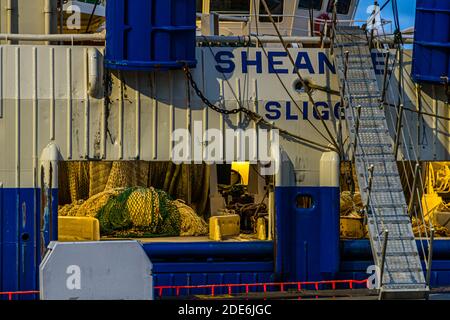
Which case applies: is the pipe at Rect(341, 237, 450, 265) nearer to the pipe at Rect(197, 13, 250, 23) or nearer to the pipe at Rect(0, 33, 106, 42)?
the pipe at Rect(0, 33, 106, 42)

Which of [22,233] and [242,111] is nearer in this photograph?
[22,233]

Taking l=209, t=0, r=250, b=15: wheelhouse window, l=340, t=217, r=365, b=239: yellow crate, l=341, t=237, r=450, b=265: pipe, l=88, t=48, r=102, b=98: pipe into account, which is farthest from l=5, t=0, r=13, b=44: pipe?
l=341, t=237, r=450, b=265: pipe

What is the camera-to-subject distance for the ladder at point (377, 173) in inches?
549

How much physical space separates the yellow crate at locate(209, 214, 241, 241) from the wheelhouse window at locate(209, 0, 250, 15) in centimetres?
648

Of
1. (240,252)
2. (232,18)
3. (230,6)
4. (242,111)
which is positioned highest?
(230,6)

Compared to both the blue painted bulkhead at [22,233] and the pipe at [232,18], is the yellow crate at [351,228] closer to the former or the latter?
the blue painted bulkhead at [22,233]

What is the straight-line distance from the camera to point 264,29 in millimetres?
22203

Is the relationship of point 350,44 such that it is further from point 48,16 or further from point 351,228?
point 48,16

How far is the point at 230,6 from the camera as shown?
855 inches

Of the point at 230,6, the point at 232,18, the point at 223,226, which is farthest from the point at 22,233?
the point at 230,6

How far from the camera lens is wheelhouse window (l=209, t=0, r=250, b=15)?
71.2ft

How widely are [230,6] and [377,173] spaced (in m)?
7.69

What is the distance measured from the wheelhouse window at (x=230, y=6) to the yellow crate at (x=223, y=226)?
21.3 feet

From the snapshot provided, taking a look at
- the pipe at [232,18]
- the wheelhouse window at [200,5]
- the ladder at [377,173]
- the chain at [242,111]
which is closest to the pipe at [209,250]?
the chain at [242,111]
